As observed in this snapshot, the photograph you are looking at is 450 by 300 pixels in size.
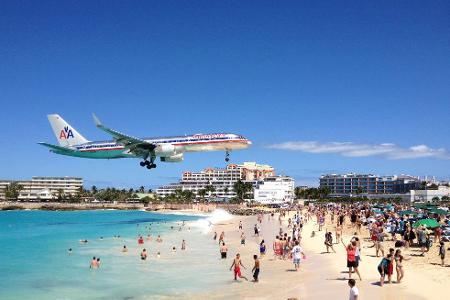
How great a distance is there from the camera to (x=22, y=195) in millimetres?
191375

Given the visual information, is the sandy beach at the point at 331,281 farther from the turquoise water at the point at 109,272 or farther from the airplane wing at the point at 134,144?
the airplane wing at the point at 134,144

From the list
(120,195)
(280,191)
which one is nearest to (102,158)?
(280,191)

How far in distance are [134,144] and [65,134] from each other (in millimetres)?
12005

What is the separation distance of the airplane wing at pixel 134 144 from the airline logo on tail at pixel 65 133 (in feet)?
32.2

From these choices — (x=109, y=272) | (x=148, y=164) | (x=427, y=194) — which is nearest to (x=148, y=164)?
(x=148, y=164)

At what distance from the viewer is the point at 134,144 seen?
145 feet

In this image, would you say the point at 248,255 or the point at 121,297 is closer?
the point at 121,297

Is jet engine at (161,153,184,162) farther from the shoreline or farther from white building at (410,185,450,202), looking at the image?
white building at (410,185,450,202)

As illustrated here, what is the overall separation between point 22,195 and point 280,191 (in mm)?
107821

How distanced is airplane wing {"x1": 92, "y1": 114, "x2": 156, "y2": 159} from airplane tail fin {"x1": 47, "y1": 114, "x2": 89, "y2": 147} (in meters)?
7.80

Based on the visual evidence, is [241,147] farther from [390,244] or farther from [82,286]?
[82,286]

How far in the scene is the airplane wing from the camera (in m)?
42.4

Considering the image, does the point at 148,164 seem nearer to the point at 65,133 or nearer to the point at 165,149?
the point at 165,149

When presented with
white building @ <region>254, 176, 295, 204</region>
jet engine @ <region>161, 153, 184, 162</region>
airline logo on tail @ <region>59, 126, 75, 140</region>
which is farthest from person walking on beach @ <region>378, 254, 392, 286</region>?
white building @ <region>254, 176, 295, 204</region>
